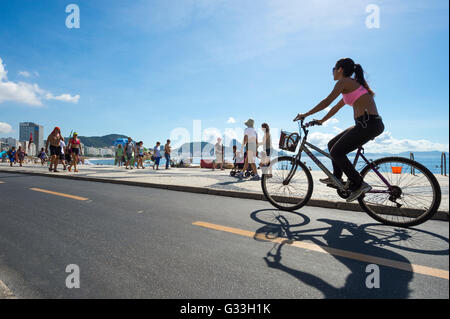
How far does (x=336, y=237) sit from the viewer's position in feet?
8.86

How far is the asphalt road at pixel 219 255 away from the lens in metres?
1.67

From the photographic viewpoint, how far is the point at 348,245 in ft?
8.04

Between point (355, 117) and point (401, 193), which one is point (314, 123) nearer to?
point (355, 117)

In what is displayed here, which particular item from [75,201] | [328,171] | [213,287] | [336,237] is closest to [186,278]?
[213,287]

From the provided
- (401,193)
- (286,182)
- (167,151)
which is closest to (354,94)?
(401,193)

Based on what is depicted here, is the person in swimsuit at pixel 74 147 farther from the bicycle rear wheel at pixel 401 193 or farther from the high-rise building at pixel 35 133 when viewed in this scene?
the high-rise building at pixel 35 133

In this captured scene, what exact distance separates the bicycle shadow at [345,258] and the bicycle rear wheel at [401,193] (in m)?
0.57

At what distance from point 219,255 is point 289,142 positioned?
252 centimetres

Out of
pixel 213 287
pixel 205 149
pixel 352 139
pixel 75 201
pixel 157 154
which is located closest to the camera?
pixel 213 287

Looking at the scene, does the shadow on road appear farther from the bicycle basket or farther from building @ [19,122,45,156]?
building @ [19,122,45,156]

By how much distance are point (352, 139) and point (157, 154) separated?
1465 centimetres

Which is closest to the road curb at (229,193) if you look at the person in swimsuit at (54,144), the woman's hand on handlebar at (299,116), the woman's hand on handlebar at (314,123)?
the woman's hand on handlebar at (314,123)

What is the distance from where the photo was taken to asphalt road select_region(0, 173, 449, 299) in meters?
1.67

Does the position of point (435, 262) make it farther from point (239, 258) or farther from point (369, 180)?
point (239, 258)
